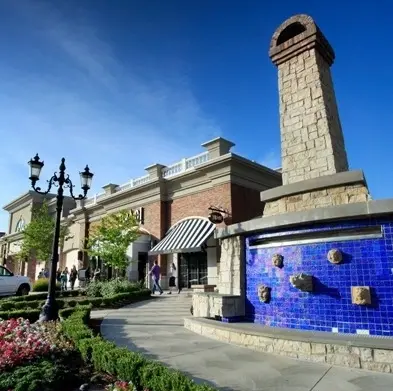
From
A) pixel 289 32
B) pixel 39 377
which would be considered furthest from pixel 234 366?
pixel 289 32

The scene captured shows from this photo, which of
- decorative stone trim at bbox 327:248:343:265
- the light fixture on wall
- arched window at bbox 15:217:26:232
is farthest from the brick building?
arched window at bbox 15:217:26:232

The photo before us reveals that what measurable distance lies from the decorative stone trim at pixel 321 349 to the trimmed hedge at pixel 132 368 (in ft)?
8.67

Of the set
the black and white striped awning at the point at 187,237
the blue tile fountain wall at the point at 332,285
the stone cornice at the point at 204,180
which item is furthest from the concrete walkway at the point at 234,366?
the stone cornice at the point at 204,180

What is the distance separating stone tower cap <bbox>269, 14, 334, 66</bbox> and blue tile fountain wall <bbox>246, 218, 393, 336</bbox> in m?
5.95

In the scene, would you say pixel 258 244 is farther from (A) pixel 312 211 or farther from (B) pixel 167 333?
(B) pixel 167 333

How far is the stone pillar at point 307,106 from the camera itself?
970cm

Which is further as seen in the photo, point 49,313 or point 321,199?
point 49,313

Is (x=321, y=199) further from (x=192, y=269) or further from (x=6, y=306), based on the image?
(x=192, y=269)

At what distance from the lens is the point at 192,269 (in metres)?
21.8

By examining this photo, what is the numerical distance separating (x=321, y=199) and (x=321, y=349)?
12.2ft

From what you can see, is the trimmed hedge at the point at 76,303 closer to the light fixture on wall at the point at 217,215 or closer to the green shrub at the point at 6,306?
the green shrub at the point at 6,306

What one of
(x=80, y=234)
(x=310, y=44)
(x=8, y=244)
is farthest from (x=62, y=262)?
(x=310, y=44)

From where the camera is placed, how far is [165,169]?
2477cm

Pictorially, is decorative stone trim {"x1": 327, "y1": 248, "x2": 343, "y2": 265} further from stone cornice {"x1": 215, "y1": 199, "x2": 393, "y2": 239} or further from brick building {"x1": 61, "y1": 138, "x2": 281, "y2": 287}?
brick building {"x1": 61, "y1": 138, "x2": 281, "y2": 287}
